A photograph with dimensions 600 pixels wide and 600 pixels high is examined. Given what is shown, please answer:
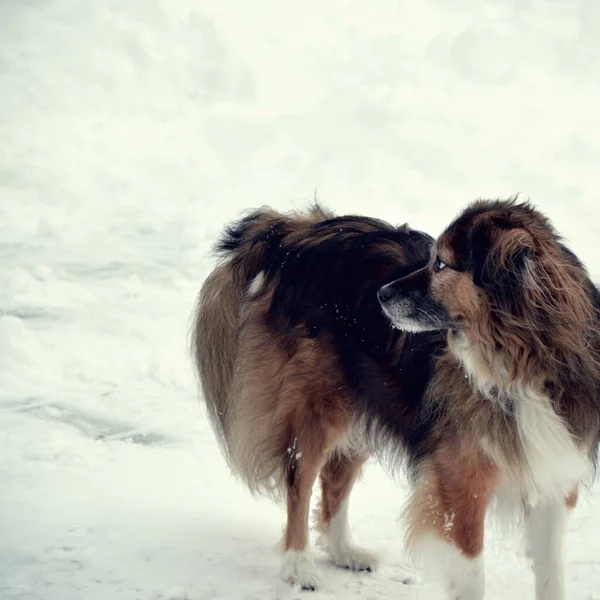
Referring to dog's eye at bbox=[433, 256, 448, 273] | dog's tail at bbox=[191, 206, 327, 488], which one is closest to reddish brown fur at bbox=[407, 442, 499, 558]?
dog's eye at bbox=[433, 256, 448, 273]

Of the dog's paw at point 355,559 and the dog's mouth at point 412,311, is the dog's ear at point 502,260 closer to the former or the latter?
the dog's mouth at point 412,311

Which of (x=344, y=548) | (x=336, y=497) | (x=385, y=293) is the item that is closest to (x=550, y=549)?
(x=344, y=548)

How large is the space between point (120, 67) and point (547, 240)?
1203 centimetres

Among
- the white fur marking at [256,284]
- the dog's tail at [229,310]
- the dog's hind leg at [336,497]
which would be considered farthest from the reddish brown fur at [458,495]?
the white fur marking at [256,284]

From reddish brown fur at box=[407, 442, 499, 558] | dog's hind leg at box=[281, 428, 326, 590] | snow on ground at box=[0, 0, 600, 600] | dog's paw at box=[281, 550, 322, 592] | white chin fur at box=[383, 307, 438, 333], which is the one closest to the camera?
reddish brown fur at box=[407, 442, 499, 558]

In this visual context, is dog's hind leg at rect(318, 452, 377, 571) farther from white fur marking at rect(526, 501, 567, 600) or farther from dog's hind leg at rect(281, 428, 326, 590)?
white fur marking at rect(526, 501, 567, 600)

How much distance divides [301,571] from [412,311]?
1.47 metres

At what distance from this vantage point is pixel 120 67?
45.6 feet

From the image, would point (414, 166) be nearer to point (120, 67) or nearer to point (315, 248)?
point (120, 67)

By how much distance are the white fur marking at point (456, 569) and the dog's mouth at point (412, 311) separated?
932 millimetres

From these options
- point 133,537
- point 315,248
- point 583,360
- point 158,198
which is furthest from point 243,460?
point 158,198

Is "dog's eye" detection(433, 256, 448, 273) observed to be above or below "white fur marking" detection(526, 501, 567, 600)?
above

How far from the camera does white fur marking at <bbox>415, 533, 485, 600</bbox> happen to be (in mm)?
3426

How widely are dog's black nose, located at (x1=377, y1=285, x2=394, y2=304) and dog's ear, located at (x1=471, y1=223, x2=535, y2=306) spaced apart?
40cm
